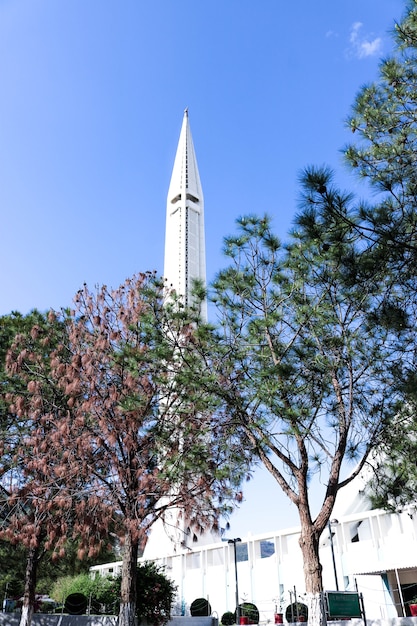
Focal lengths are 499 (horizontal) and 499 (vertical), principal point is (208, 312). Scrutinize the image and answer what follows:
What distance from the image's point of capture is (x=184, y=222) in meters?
53.3

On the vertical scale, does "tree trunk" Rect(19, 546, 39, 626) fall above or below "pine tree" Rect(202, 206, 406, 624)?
below

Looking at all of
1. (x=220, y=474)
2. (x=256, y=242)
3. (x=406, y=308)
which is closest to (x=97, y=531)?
(x=220, y=474)

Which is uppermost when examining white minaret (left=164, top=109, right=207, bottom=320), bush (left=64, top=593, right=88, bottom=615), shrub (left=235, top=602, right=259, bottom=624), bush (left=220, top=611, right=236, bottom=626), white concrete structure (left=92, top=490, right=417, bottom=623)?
white minaret (left=164, top=109, right=207, bottom=320)

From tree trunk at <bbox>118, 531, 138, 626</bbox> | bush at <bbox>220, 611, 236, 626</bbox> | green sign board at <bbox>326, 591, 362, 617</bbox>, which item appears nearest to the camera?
green sign board at <bbox>326, 591, 362, 617</bbox>

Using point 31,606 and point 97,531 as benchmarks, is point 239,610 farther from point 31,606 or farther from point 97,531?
point 97,531

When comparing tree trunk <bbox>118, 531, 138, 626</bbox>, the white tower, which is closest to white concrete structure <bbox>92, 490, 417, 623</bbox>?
tree trunk <bbox>118, 531, 138, 626</bbox>

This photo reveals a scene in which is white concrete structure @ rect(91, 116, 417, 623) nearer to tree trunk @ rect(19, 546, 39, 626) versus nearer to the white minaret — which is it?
tree trunk @ rect(19, 546, 39, 626)

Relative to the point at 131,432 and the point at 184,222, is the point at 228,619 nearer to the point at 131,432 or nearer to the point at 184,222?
the point at 131,432

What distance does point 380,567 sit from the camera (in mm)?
16578

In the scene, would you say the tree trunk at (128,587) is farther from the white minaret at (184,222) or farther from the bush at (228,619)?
the white minaret at (184,222)

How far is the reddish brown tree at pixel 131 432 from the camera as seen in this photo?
30.1ft

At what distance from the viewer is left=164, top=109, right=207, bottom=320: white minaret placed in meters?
49.5

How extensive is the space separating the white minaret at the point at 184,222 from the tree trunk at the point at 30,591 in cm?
3461

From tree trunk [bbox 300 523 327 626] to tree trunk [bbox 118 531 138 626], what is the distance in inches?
184
